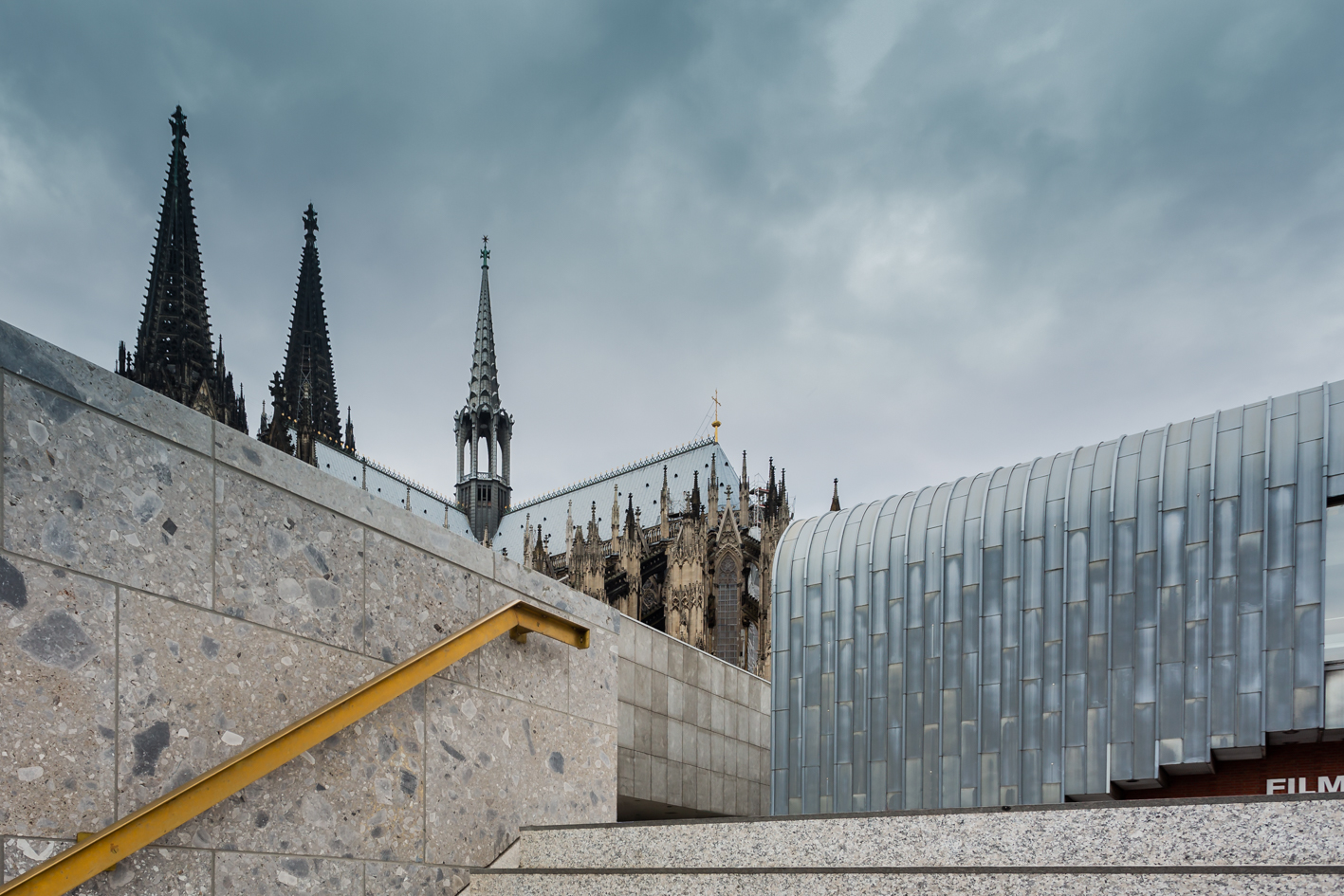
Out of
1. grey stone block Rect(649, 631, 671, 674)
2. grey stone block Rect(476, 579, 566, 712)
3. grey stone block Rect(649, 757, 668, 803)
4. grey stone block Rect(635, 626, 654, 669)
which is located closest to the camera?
grey stone block Rect(476, 579, 566, 712)

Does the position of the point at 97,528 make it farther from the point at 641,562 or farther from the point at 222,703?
the point at 641,562

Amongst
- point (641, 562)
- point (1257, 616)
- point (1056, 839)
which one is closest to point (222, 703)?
point (1056, 839)

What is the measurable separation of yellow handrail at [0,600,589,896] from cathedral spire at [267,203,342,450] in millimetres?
59076

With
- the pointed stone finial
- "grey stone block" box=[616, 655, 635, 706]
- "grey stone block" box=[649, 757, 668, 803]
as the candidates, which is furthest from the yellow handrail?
the pointed stone finial

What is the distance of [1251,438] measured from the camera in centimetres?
1373

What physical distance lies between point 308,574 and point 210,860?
1.17m

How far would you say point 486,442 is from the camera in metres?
72.6

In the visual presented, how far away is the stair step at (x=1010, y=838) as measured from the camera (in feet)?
11.7

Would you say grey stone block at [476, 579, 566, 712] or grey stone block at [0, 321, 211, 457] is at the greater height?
grey stone block at [0, 321, 211, 457]

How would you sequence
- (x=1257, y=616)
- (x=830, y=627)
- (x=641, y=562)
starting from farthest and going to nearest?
(x=641, y=562)
(x=830, y=627)
(x=1257, y=616)

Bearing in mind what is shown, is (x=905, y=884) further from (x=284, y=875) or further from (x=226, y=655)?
(x=226, y=655)

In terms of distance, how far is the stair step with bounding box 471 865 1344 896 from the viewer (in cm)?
319

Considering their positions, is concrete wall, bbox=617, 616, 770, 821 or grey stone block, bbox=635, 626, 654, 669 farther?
concrete wall, bbox=617, 616, 770, 821

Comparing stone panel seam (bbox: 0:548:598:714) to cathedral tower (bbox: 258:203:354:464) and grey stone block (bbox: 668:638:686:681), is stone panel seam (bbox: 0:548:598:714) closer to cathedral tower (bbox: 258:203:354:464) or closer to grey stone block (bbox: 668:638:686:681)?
grey stone block (bbox: 668:638:686:681)
